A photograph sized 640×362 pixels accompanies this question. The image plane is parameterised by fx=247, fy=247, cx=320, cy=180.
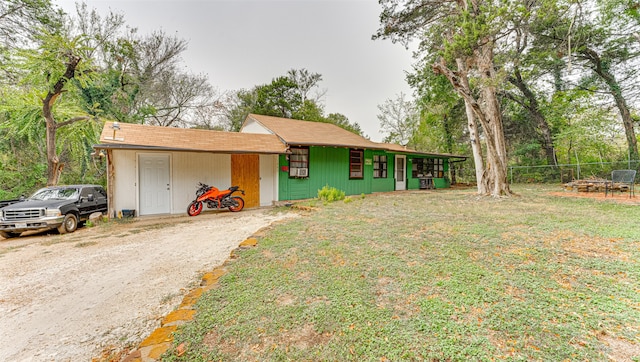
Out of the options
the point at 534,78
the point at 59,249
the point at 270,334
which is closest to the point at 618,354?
the point at 270,334

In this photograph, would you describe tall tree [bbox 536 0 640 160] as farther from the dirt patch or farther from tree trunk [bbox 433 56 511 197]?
the dirt patch

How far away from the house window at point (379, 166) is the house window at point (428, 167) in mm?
2484

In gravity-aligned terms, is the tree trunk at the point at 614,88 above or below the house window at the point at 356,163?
above

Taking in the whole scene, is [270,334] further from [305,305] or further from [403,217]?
[403,217]

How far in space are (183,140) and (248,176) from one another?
91.8 inches

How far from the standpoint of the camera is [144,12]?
485 inches

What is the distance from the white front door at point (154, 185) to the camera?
7305mm

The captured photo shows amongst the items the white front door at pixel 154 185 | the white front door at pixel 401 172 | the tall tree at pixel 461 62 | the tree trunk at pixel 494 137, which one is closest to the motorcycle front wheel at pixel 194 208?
the white front door at pixel 154 185

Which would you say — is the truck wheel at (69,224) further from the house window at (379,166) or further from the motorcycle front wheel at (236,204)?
the house window at (379,166)

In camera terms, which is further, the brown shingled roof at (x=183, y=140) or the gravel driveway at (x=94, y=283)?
the brown shingled roof at (x=183, y=140)

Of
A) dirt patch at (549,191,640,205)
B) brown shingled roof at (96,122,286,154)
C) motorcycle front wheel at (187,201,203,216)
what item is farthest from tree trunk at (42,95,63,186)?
dirt patch at (549,191,640,205)

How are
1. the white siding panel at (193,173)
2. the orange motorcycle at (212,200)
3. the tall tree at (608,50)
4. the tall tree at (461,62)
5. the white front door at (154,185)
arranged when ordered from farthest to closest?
1. the tall tree at (608,50)
2. the tall tree at (461,62)
3. the white siding panel at (193,173)
4. the orange motorcycle at (212,200)
5. the white front door at (154,185)

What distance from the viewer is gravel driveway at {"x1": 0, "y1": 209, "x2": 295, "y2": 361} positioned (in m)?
1.94

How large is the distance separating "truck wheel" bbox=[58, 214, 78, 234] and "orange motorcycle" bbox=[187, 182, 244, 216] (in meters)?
2.50
